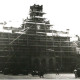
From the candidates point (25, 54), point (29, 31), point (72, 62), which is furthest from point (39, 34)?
point (72, 62)

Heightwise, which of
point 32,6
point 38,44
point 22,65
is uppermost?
point 32,6

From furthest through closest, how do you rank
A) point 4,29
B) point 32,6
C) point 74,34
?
point 74,34 < point 32,6 < point 4,29

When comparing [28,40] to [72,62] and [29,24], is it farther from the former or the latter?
[72,62]

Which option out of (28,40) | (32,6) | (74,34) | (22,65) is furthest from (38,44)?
(74,34)

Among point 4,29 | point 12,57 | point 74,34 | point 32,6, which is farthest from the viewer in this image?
point 74,34

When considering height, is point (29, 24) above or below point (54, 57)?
above

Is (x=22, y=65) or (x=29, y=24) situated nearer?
(x=22, y=65)
